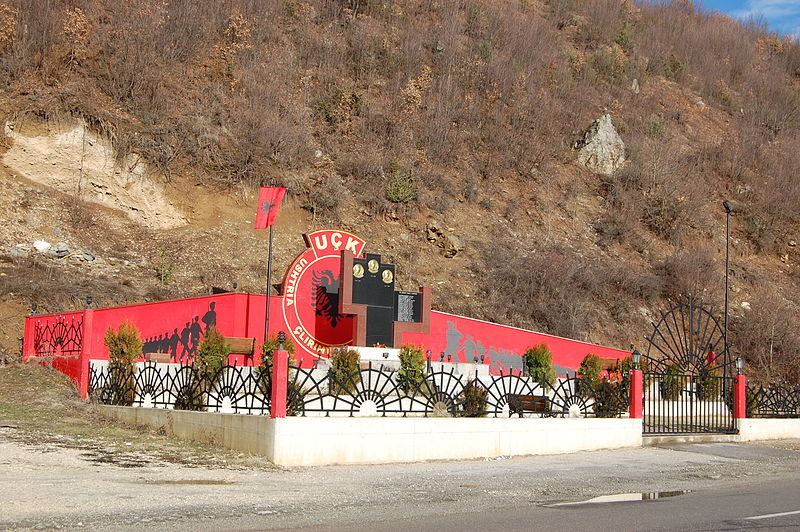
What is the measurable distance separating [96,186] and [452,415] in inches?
841

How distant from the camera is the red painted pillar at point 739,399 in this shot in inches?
811

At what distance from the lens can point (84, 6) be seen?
38.1m

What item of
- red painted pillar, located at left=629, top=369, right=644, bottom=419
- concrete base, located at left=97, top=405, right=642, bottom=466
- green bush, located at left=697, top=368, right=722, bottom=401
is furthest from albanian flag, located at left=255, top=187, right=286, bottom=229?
green bush, located at left=697, top=368, right=722, bottom=401

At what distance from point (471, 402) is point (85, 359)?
9402 mm

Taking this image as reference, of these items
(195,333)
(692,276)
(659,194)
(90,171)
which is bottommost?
(195,333)

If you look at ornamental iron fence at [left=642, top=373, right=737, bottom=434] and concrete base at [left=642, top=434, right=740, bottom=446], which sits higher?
ornamental iron fence at [left=642, top=373, right=737, bottom=434]

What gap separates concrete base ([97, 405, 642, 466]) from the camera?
13.3 meters

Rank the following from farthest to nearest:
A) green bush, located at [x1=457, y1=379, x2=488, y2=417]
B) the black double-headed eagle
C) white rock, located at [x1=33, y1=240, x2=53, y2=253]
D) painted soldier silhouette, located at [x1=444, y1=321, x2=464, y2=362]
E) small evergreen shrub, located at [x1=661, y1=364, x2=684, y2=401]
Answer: white rock, located at [x1=33, y1=240, x2=53, y2=253], painted soldier silhouette, located at [x1=444, y1=321, x2=464, y2=362], the black double-headed eagle, small evergreen shrub, located at [x1=661, y1=364, x2=684, y2=401], green bush, located at [x1=457, y1=379, x2=488, y2=417]

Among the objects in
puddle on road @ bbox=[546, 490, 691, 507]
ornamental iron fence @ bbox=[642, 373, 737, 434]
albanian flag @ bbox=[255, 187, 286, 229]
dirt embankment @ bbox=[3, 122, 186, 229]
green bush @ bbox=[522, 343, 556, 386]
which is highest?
dirt embankment @ bbox=[3, 122, 186, 229]

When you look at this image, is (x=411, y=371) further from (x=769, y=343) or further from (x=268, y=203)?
(x=769, y=343)

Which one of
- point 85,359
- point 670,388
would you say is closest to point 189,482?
point 85,359

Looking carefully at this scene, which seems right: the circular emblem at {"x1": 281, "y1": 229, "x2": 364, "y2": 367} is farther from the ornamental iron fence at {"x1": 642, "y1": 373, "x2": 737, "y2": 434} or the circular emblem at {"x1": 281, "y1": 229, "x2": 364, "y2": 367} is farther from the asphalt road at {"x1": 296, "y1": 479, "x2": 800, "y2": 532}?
the asphalt road at {"x1": 296, "y1": 479, "x2": 800, "y2": 532}

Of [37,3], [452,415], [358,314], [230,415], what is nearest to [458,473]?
[452,415]

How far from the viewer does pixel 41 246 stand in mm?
28453
